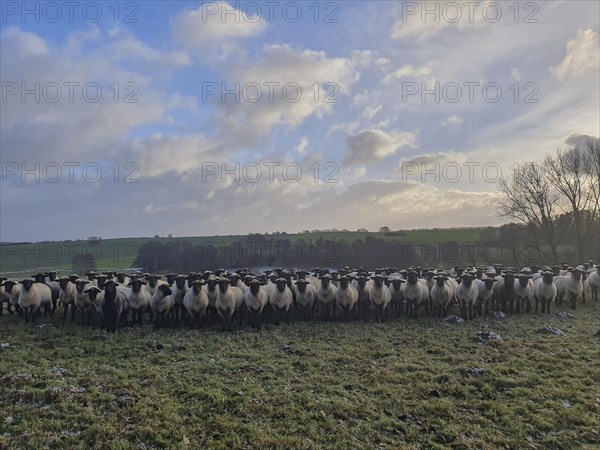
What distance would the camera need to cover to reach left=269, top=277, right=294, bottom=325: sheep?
725 inches

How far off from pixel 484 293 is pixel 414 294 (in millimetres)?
3464

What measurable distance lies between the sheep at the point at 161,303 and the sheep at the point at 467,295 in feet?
41.9

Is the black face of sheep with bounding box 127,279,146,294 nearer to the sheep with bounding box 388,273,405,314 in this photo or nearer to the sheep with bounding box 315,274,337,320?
the sheep with bounding box 315,274,337,320

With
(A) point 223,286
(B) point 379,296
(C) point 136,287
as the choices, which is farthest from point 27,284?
(B) point 379,296

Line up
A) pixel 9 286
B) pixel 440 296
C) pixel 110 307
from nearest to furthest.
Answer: pixel 110 307
pixel 9 286
pixel 440 296

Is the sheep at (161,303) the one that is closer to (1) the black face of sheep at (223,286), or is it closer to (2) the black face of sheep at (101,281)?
(1) the black face of sheep at (223,286)

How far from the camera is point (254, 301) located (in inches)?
693

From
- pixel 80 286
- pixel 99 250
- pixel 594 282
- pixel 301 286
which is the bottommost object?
pixel 594 282

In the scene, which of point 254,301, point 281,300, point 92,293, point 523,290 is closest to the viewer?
point 92,293

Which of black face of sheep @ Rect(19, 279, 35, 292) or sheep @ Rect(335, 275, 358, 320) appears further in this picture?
sheep @ Rect(335, 275, 358, 320)

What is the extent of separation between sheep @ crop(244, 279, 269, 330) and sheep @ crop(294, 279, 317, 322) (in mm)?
1815

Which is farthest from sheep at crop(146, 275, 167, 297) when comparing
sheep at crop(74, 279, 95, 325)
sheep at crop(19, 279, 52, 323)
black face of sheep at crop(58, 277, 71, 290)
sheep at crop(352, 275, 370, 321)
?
sheep at crop(352, 275, 370, 321)

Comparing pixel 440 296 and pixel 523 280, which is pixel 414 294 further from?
pixel 523 280

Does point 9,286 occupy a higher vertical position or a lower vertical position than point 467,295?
higher
